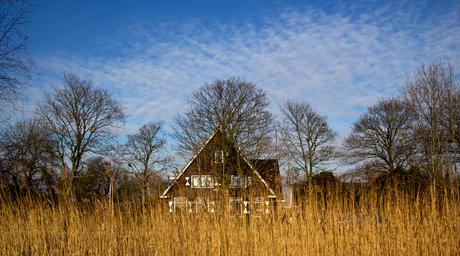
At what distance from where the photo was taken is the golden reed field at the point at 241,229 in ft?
15.5

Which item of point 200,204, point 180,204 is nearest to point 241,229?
point 200,204

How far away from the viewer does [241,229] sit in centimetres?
503

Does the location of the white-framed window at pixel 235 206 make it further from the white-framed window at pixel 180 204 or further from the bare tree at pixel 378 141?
the bare tree at pixel 378 141

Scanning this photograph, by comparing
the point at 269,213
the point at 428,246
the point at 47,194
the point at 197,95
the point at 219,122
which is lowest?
the point at 428,246

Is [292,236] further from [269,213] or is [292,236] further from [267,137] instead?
[267,137]

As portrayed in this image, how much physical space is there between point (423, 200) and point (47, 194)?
21.1ft

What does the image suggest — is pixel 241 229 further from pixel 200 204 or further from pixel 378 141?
pixel 378 141

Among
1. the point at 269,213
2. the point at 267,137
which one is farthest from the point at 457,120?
the point at 269,213

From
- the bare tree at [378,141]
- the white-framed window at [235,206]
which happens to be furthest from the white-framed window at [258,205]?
the bare tree at [378,141]

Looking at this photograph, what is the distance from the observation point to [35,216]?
537 centimetres

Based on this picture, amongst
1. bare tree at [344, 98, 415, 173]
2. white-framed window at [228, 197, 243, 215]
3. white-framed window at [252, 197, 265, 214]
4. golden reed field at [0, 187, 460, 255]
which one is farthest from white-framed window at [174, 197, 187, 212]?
bare tree at [344, 98, 415, 173]

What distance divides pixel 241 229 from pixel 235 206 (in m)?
0.44

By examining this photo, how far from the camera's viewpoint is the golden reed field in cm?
471

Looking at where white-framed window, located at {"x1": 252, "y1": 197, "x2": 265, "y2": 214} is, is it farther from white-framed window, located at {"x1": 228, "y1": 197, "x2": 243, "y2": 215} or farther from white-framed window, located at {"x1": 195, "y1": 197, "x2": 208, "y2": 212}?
white-framed window, located at {"x1": 195, "y1": 197, "x2": 208, "y2": 212}
